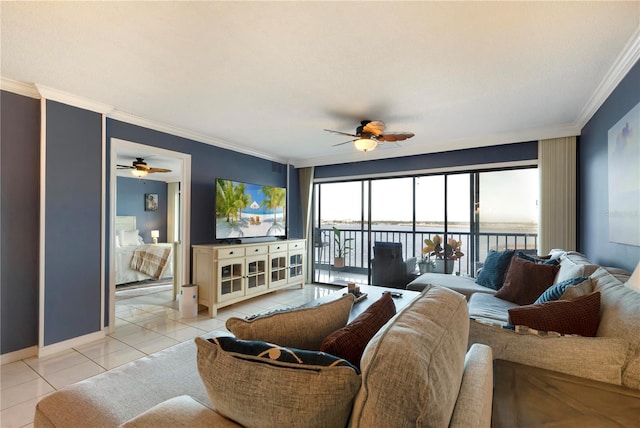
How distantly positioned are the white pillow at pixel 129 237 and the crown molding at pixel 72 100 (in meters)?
4.25

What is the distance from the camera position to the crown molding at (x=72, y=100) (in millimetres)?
2477

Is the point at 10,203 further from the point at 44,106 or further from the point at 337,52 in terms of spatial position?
the point at 337,52

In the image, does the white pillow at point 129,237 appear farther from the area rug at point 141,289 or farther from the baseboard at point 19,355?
the baseboard at point 19,355

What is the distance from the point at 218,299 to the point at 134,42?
279 centimetres

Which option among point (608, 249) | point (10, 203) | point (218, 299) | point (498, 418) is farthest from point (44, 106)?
point (608, 249)

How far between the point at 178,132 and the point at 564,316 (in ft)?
13.3

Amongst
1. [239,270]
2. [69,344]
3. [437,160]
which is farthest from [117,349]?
[437,160]

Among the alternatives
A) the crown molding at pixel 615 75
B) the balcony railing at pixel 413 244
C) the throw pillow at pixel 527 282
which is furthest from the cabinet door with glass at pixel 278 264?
the crown molding at pixel 615 75

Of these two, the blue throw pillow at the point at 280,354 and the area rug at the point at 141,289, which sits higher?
the blue throw pillow at the point at 280,354

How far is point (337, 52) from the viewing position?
1909 millimetres

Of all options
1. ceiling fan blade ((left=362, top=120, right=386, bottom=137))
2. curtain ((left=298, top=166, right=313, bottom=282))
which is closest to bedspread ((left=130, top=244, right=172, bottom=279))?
curtain ((left=298, top=166, right=313, bottom=282))

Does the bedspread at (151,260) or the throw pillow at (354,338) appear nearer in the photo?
the throw pillow at (354,338)

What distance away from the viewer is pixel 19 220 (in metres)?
2.45

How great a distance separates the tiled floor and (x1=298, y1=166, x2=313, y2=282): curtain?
1207 mm
